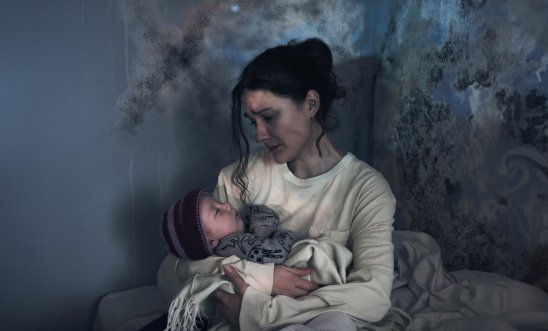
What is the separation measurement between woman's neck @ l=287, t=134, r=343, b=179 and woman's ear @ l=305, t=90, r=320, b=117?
0.11 metres

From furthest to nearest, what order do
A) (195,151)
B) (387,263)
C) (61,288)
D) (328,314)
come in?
(195,151) → (61,288) → (387,263) → (328,314)

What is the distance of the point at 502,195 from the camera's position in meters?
1.53

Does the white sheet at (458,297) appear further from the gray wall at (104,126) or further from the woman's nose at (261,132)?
the gray wall at (104,126)

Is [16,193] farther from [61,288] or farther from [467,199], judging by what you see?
[467,199]

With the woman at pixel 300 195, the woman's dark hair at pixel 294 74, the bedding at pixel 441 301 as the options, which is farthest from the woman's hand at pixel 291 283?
the woman's dark hair at pixel 294 74

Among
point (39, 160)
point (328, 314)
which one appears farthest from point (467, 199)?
point (39, 160)

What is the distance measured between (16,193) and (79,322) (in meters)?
0.61

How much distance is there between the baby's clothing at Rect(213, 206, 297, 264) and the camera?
1.37 metres

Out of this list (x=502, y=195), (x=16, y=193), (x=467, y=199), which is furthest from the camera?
(x=16, y=193)

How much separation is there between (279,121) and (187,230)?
17.4 inches

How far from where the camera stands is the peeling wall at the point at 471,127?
55.1 inches

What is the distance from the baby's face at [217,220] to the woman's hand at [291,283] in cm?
23

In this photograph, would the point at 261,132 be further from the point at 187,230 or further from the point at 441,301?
the point at 441,301

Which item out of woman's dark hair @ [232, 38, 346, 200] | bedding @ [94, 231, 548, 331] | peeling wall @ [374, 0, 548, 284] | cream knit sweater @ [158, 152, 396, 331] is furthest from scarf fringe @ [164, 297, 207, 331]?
peeling wall @ [374, 0, 548, 284]
